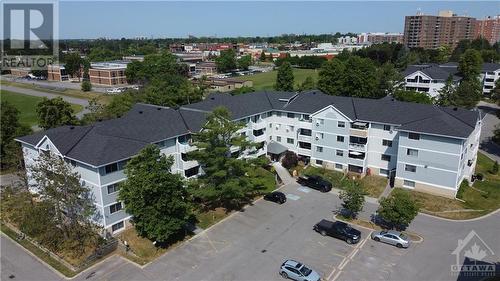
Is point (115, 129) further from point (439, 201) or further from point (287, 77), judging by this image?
point (287, 77)

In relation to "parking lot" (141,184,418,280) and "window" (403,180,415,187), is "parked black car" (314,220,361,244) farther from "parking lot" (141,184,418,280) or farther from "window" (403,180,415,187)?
"window" (403,180,415,187)

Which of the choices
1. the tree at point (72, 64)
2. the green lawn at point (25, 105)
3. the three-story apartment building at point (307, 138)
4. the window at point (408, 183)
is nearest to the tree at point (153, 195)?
the three-story apartment building at point (307, 138)

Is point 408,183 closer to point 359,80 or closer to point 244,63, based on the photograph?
point 359,80

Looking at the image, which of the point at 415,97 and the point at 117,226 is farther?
the point at 415,97

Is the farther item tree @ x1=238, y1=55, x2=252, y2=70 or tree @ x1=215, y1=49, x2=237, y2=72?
tree @ x1=238, y1=55, x2=252, y2=70

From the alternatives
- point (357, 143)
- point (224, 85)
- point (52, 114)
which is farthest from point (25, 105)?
point (357, 143)

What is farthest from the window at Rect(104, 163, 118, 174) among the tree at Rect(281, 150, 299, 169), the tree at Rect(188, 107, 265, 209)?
the tree at Rect(281, 150, 299, 169)
